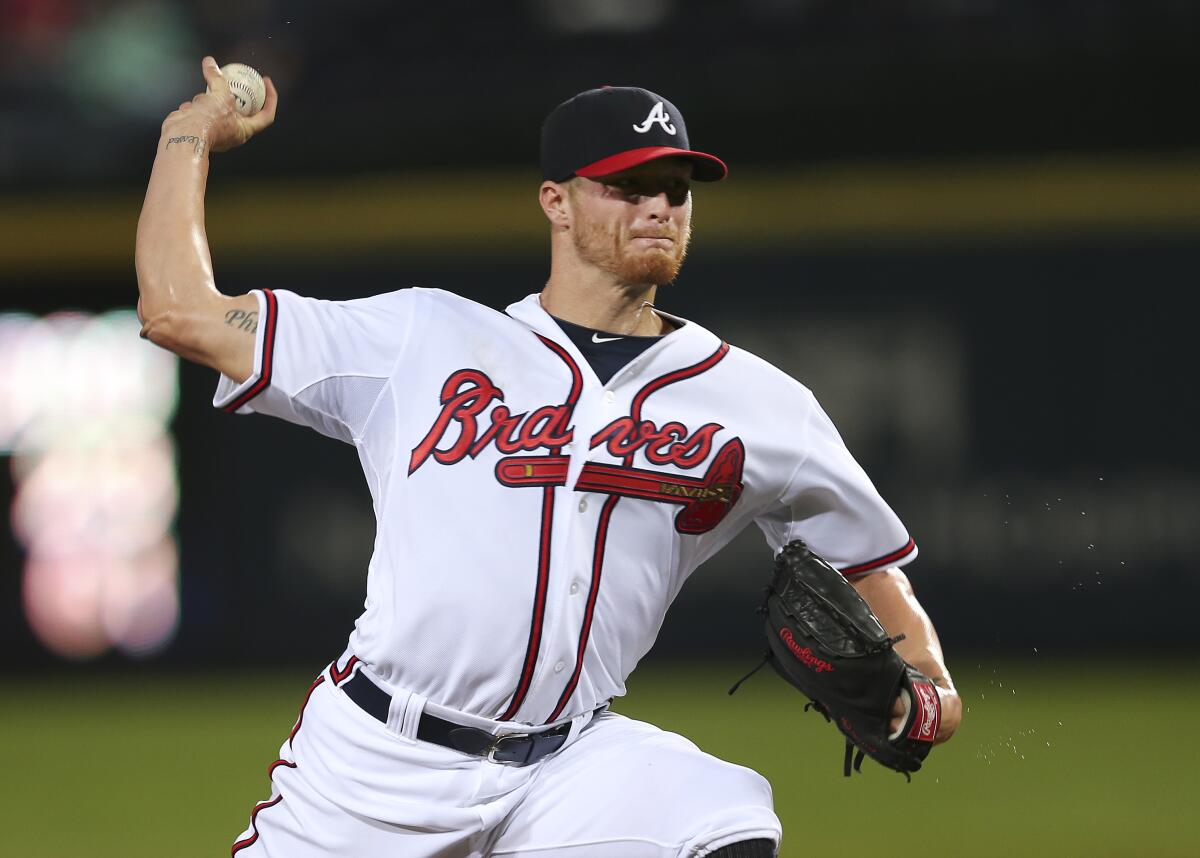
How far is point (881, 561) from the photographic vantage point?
10.4 ft

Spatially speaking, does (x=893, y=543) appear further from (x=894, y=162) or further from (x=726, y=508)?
(x=894, y=162)

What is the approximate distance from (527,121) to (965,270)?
8.60 ft

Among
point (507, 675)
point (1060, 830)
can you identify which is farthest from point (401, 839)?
point (1060, 830)

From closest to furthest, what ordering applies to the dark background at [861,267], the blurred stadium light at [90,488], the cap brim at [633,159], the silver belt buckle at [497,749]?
1. the silver belt buckle at [497,749]
2. the cap brim at [633,159]
3. the dark background at [861,267]
4. the blurred stadium light at [90,488]

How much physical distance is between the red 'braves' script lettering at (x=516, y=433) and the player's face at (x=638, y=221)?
0.96ft

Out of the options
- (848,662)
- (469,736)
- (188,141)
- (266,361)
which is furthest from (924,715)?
(188,141)

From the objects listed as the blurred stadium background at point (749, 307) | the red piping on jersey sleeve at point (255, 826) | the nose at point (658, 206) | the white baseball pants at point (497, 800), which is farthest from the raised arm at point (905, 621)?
the blurred stadium background at point (749, 307)

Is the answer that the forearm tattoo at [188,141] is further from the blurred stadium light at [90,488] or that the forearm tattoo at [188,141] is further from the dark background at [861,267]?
the blurred stadium light at [90,488]

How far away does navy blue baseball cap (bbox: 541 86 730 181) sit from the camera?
3.06 m

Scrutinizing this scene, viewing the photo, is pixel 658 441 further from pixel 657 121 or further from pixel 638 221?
pixel 657 121

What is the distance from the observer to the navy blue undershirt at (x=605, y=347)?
3092 millimetres

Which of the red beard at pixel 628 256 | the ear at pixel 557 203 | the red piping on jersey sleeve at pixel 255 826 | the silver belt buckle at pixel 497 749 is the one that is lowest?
the red piping on jersey sleeve at pixel 255 826

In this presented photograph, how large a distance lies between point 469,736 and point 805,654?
23.5 inches

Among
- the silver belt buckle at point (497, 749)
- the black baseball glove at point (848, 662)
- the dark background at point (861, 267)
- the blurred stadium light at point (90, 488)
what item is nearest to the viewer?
the black baseball glove at point (848, 662)
